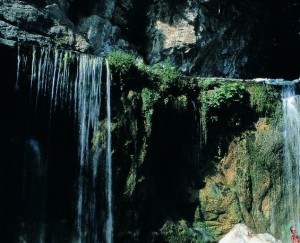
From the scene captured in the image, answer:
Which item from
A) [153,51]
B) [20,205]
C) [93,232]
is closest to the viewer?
[20,205]

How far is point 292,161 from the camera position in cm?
1285

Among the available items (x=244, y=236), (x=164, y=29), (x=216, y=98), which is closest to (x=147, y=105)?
(x=216, y=98)

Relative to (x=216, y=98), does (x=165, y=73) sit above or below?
above

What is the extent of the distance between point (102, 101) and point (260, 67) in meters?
10.6

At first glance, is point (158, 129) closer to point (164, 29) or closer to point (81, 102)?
point (81, 102)

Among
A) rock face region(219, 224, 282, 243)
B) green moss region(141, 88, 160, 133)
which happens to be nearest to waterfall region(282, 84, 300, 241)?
rock face region(219, 224, 282, 243)

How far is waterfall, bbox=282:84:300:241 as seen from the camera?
1254cm

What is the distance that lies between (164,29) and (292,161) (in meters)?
6.84

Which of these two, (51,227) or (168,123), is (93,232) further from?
(168,123)

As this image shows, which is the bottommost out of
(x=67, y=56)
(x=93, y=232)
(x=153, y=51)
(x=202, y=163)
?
(x=93, y=232)

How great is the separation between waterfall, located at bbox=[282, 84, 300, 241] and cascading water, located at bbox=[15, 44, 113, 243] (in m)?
5.68

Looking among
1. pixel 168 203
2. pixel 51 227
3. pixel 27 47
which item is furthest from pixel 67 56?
pixel 168 203

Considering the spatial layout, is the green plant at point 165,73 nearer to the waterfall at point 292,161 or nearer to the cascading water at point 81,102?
the cascading water at point 81,102

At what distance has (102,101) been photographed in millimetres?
10930
